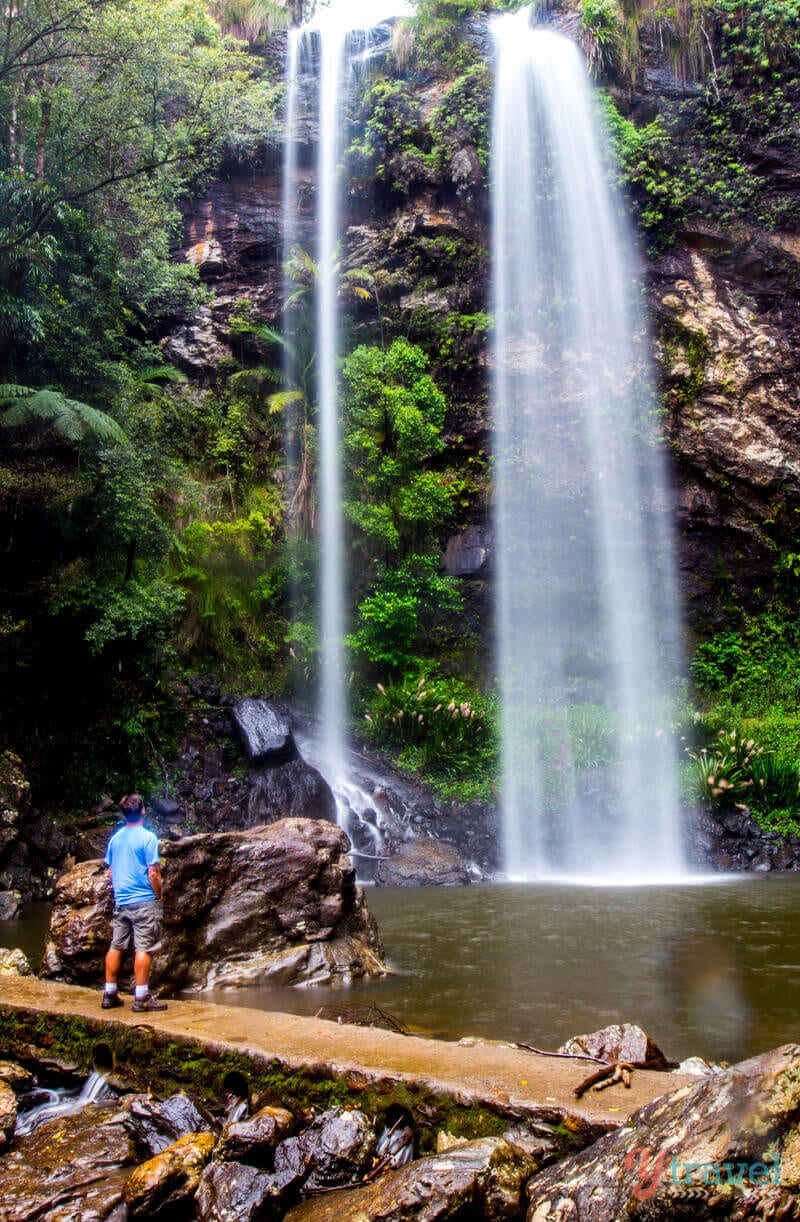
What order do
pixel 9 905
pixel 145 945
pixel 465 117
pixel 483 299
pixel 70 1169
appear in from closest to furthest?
pixel 70 1169 < pixel 145 945 < pixel 9 905 < pixel 483 299 < pixel 465 117

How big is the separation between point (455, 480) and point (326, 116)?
10912mm

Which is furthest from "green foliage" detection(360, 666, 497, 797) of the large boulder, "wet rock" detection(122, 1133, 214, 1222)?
"wet rock" detection(122, 1133, 214, 1222)

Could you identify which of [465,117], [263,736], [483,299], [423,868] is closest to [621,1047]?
[423,868]

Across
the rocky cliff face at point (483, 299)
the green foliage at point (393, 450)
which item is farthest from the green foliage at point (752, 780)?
the green foliage at point (393, 450)

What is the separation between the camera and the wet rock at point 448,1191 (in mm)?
2604

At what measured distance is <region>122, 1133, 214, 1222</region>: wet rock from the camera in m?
3.02

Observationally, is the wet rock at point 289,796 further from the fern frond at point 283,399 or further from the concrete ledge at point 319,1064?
the fern frond at point 283,399

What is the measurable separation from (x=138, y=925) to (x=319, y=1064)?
83.2 inches

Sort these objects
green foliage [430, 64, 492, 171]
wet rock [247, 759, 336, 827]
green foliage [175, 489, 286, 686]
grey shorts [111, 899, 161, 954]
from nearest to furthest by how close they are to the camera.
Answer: grey shorts [111, 899, 161, 954]
wet rock [247, 759, 336, 827]
green foliage [175, 489, 286, 686]
green foliage [430, 64, 492, 171]

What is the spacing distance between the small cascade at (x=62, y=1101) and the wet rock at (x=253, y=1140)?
121 centimetres

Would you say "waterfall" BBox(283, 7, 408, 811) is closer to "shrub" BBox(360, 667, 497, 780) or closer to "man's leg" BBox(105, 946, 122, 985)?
"shrub" BBox(360, 667, 497, 780)

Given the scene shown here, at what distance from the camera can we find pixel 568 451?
1783 cm

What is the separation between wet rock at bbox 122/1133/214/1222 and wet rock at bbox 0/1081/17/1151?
2.90ft
